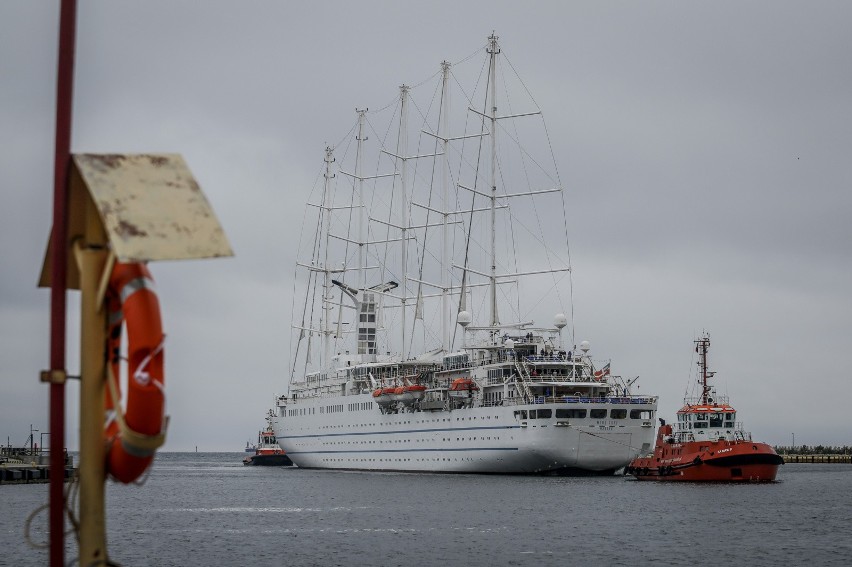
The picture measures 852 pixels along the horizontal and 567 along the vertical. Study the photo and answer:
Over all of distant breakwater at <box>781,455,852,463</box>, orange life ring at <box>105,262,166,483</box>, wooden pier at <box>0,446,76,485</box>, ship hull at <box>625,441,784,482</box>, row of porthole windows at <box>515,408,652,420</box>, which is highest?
orange life ring at <box>105,262,166,483</box>

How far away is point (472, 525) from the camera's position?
44438mm

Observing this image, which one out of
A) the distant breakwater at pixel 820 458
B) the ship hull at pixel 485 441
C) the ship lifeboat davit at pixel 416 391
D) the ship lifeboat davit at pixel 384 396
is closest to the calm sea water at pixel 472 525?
the ship hull at pixel 485 441

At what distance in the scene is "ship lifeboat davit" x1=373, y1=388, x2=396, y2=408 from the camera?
8602cm

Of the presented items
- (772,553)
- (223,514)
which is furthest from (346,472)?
(772,553)

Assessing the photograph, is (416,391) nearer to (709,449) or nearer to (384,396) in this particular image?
(384,396)

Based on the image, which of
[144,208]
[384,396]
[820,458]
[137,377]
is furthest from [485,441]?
[820,458]

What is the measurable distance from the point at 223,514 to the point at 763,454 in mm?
33644

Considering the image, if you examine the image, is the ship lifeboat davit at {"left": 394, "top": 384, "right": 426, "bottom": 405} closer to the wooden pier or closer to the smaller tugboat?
the wooden pier

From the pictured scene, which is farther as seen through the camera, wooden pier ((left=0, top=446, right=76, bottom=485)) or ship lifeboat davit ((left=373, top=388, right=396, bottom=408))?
ship lifeboat davit ((left=373, top=388, right=396, bottom=408))

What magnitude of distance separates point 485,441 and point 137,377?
70.1 meters

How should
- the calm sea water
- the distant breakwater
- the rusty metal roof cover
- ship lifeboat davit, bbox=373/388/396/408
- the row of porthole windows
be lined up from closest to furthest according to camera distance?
the rusty metal roof cover, the calm sea water, the row of porthole windows, ship lifeboat davit, bbox=373/388/396/408, the distant breakwater

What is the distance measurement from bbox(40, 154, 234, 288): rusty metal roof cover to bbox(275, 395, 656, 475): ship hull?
6571cm

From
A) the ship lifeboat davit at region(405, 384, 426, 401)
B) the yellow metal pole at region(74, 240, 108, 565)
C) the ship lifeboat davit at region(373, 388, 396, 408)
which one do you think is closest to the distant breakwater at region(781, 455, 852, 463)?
the ship lifeboat davit at region(373, 388, 396, 408)

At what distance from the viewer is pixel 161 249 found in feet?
25.2
